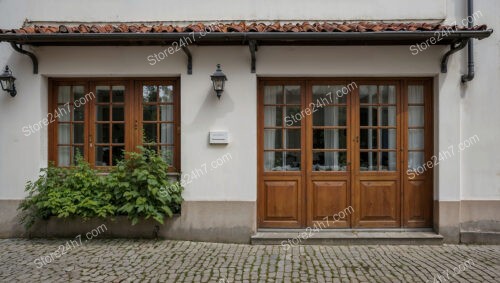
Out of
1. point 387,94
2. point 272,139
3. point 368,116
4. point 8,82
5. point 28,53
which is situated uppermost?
point 28,53

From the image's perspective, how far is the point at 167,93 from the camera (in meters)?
6.05

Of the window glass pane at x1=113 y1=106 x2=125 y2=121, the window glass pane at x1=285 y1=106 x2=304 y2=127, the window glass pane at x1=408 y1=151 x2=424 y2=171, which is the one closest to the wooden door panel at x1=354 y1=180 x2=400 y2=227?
the window glass pane at x1=408 y1=151 x2=424 y2=171

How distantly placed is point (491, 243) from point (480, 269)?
4.45 feet

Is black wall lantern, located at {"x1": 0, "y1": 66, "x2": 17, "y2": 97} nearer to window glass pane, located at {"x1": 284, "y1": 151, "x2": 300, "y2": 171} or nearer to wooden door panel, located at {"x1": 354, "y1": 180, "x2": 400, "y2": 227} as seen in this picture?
window glass pane, located at {"x1": 284, "y1": 151, "x2": 300, "y2": 171}

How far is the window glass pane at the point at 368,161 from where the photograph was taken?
5.95 m

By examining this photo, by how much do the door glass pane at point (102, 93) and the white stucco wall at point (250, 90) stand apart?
13.0 inches

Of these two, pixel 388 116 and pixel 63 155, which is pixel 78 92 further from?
pixel 388 116

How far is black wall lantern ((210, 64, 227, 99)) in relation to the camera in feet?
17.7

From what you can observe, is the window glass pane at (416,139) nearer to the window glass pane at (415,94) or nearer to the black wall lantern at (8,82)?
the window glass pane at (415,94)

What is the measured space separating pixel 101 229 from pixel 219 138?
2.56 m

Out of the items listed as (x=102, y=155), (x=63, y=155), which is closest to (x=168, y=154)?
(x=102, y=155)

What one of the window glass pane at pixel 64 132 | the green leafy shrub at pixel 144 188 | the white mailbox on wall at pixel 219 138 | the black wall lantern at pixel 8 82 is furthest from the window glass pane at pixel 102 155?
the white mailbox on wall at pixel 219 138

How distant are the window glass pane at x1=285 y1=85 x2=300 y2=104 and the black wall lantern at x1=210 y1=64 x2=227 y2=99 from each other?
3.88 feet

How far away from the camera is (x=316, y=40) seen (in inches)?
213
